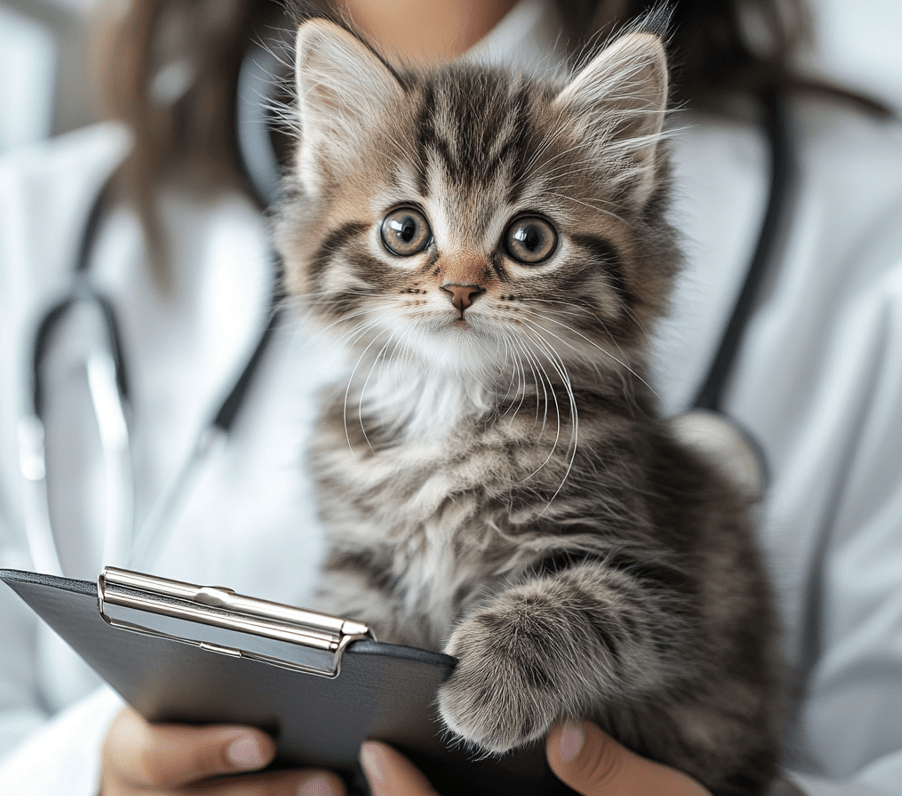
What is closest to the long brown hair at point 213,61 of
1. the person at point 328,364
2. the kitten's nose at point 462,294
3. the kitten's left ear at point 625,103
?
the person at point 328,364

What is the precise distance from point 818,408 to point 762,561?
0.41 m

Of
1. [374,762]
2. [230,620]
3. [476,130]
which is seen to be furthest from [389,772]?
[476,130]

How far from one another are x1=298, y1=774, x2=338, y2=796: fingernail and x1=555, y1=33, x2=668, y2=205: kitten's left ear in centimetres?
79

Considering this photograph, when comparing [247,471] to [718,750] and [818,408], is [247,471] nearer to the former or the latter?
[718,750]

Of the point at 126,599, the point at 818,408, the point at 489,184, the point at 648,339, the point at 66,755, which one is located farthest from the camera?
the point at 818,408

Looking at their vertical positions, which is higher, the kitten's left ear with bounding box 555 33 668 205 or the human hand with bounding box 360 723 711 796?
the kitten's left ear with bounding box 555 33 668 205

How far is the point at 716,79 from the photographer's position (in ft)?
4.31

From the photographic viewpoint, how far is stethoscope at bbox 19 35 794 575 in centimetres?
112

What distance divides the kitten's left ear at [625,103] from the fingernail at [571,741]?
58 cm

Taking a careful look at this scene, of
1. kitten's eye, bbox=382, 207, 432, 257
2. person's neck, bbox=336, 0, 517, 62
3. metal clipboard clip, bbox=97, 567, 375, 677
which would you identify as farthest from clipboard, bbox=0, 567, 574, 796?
person's neck, bbox=336, 0, 517, 62

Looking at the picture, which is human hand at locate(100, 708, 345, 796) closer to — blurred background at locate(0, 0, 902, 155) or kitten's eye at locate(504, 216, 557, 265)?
kitten's eye at locate(504, 216, 557, 265)

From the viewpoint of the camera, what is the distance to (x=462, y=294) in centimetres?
67

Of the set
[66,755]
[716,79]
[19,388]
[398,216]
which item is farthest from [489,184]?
[19,388]

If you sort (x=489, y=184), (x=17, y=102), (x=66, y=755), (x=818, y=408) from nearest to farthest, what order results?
(x=489, y=184) → (x=66, y=755) → (x=818, y=408) → (x=17, y=102)
